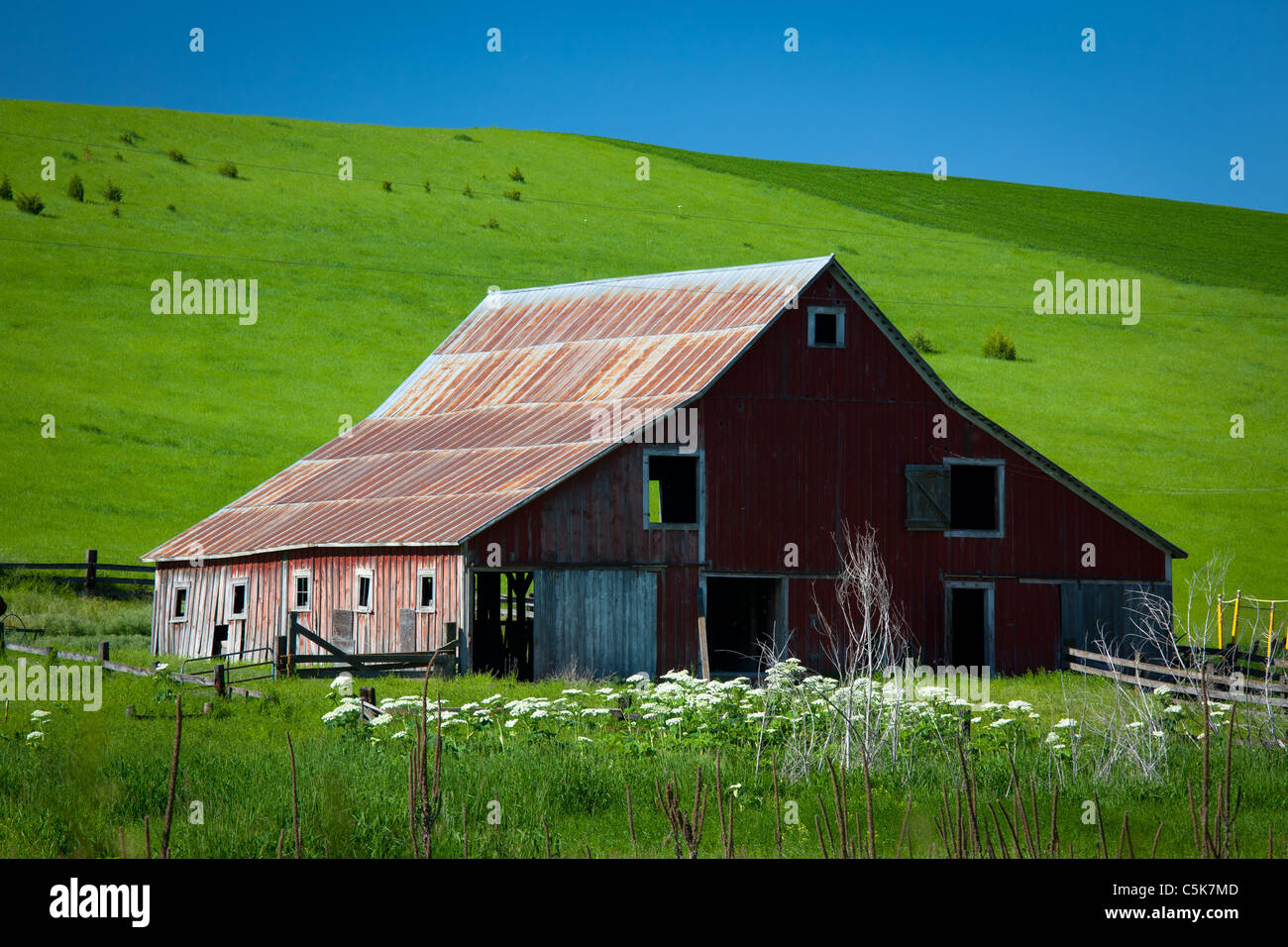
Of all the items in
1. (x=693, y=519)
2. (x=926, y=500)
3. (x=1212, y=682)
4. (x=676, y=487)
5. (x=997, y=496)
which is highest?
(x=676, y=487)

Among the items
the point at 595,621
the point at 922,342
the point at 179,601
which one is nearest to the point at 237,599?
the point at 179,601

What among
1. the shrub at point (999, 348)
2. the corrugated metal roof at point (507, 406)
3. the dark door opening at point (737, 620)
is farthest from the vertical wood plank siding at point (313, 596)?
the shrub at point (999, 348)

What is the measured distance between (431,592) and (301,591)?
409 cm

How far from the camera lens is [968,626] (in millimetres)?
32031

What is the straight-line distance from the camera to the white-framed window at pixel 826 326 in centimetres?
2805

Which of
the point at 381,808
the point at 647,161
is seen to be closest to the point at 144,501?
the point at 381,808

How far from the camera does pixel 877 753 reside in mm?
14688

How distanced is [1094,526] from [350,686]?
16211 millimetres

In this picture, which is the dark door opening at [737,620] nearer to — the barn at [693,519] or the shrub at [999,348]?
Result: the barn at [693,519]

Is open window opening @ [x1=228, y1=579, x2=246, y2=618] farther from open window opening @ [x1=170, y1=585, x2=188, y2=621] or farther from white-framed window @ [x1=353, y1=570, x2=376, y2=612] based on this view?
white-framed window @ [x1=353, y1=570, x2=376, y2=612]

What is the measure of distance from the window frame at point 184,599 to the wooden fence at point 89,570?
3.86 m

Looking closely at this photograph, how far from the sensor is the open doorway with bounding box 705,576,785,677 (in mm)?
28786

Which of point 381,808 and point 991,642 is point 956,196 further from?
point 381,808

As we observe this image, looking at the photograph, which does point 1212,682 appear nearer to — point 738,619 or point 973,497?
point 973,497
